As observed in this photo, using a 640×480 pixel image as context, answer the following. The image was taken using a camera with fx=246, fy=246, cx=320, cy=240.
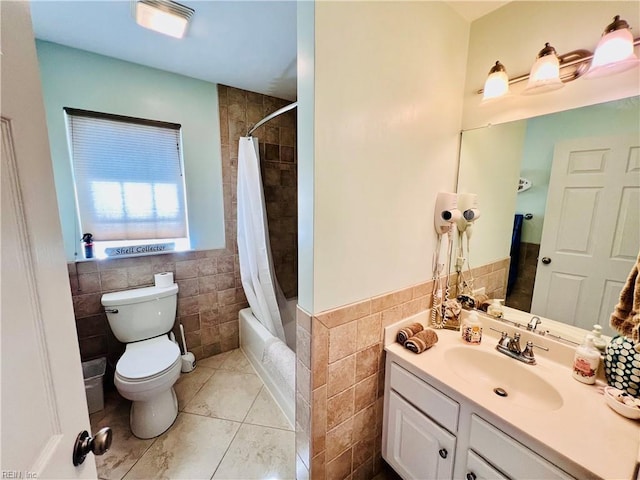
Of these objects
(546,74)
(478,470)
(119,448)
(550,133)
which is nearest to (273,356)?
(119,448)

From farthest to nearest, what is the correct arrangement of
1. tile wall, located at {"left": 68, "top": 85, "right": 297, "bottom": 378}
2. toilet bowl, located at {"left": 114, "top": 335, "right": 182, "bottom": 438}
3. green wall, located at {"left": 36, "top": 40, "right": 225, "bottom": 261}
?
1. tile wall, located at {"left": 68, "top": 85, "right": 297, "bottom": 378}
2. green wall, located at {"left": 36, "top": 40, "right": 225, "bottom": 261}
3. toilet bowl, located at {"left": 114, "top": 335, "right": 182, "bottom": 438}

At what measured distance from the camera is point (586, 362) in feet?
3.29

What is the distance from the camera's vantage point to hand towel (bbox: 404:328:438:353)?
1192mm

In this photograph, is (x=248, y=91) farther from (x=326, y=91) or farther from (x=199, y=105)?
(x=326, y=91)

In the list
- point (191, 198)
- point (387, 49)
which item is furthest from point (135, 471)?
point (387, 49)

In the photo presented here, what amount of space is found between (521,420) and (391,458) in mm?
782

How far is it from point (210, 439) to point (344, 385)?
43.1 inches

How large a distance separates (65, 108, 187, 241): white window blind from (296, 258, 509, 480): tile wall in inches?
63.1

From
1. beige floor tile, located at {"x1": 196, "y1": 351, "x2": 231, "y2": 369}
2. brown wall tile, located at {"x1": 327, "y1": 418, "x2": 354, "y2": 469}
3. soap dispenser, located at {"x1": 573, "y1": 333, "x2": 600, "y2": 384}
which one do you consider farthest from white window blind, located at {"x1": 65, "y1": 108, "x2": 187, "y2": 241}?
soap dispenser, located at {"x1": 573, "y1": 333, "x2": 600, "y2": 384}

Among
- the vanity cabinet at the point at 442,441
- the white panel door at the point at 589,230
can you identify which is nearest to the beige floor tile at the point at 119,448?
the vanity cabinet at the point at 442,441

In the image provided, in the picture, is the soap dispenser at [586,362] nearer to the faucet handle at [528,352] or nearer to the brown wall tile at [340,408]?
the faucet handle at [528,352]

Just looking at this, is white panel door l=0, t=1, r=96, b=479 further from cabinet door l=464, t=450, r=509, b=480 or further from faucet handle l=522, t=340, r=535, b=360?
faucet handle l=522, t=340, r=535, b=360

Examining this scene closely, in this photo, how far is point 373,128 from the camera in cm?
107

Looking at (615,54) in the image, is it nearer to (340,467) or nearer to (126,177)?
(340,467)
